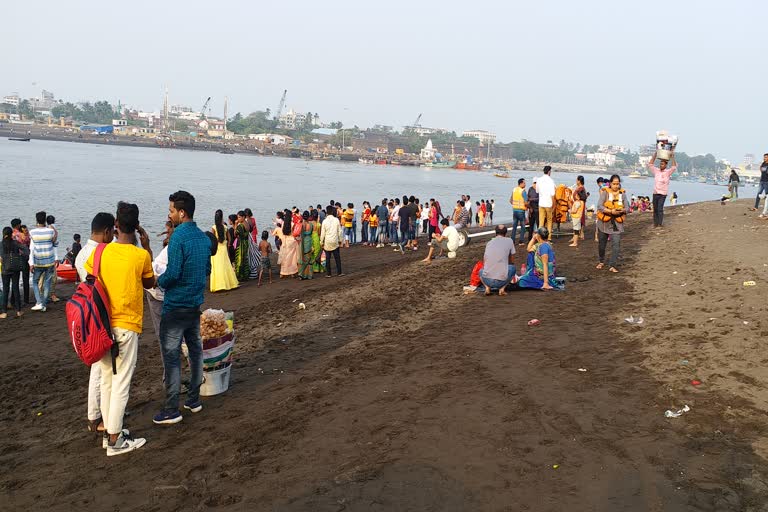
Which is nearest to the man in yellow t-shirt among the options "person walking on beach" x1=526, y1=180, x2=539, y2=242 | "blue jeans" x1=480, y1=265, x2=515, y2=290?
"blue jeans" x1=480, y1=265, x2=515, y2=290

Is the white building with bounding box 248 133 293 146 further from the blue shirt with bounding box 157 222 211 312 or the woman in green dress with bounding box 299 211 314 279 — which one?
the blue shirt with bounding box 157 222 211 312

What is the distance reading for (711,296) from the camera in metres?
7.80

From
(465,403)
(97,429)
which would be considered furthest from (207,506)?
(465,403)

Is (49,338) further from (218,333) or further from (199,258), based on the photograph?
(199,258)

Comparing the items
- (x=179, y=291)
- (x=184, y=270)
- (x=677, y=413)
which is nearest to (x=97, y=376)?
(x=179, y=291)

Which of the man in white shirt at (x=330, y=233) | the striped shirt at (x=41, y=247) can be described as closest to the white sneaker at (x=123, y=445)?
the striped shirt at (x=41, y=247)

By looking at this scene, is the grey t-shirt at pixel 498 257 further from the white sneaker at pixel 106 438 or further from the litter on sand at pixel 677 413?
the white sneaker at pixel 106 438

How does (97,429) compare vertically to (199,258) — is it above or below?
below

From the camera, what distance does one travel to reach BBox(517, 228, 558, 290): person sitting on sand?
917 cm

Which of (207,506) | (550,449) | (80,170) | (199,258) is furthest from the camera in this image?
(80,170)

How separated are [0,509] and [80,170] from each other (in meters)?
72.1

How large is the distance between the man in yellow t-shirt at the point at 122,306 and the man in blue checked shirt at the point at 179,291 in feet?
0.83

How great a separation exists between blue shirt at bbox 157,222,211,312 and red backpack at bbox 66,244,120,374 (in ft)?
1.69

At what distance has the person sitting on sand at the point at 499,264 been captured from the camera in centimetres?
896
